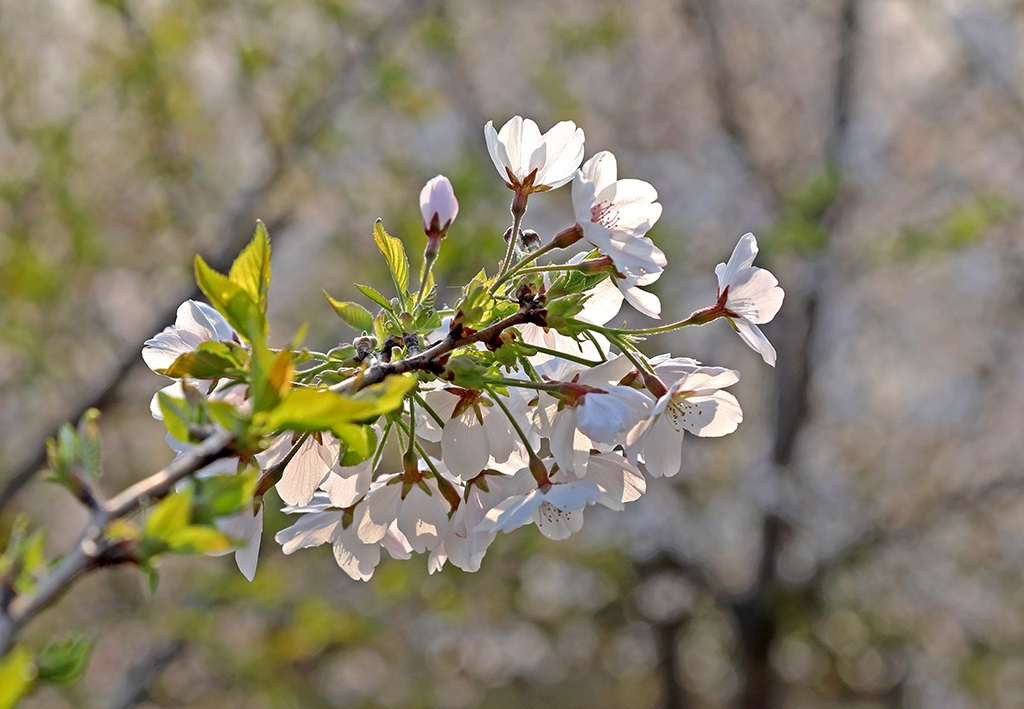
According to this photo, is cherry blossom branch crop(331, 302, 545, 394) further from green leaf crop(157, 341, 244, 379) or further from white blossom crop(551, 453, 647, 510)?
white blossom crop(551, 453, 647, 510)

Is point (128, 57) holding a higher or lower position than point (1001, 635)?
higher

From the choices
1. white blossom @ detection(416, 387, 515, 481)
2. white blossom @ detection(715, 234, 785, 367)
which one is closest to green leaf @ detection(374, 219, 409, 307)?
white blossom @ detection(416, 387, 515, 481)

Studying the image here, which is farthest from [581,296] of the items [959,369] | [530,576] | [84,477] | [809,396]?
[959,369]

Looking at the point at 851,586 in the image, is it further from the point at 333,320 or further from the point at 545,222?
the point at 333,320

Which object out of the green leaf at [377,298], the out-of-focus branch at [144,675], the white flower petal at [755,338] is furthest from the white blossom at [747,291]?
the out-of-focus branch at [144,675]

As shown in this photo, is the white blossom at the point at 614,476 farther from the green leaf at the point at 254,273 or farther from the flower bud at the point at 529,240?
the green leaf at the point at 254,273

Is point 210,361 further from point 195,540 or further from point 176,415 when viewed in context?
point 195,540
